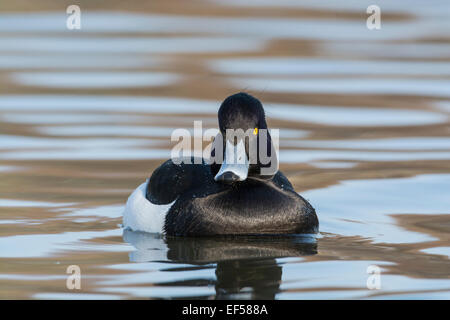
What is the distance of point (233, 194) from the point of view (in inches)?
328

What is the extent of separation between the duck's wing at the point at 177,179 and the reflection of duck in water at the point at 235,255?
34 centimetres

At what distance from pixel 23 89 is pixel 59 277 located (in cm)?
832

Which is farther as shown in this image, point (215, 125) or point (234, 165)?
point (215, 125)

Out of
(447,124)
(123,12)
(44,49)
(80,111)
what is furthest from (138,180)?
(123,12)

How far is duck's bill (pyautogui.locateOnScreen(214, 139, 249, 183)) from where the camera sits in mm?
7980

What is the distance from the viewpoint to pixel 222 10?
69.5 feet

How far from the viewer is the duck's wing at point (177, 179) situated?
8.56 m

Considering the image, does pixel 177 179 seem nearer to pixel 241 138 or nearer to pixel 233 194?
pixel 233 194

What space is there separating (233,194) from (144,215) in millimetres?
799
